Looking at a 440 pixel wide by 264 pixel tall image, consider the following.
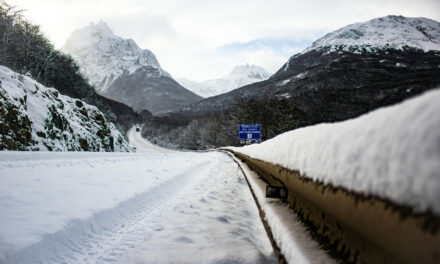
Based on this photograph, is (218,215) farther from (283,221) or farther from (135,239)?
(283,221)

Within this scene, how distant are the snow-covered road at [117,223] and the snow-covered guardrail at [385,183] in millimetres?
1598

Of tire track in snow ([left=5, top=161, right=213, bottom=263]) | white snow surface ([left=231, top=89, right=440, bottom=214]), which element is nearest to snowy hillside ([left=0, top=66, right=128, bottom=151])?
tire track in snow ([left=5, top=161, right=213, bottom=263])

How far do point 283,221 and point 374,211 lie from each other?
42.1 inches

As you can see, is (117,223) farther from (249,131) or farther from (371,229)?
(249,131)

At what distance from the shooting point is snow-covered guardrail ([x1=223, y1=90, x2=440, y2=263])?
48 cm

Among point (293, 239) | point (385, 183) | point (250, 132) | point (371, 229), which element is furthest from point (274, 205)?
point (250, 132)

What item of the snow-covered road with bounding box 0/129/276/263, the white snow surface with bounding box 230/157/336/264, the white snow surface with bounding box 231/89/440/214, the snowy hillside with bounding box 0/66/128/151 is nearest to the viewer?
the white snow surface with bounding box 231/89/440/214

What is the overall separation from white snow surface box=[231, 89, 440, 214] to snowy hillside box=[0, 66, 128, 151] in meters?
12.6

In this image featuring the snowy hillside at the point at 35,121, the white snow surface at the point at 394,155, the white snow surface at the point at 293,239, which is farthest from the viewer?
the snowy hillside at the point at 35,121

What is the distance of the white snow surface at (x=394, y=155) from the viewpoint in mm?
476

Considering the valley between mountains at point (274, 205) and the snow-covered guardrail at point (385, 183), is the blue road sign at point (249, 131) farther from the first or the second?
the snow-covered guardrail at point (385, 183)

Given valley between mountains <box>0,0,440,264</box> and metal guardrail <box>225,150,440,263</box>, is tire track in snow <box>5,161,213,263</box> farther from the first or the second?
metal guardrail <box>225,150,440,263</box>

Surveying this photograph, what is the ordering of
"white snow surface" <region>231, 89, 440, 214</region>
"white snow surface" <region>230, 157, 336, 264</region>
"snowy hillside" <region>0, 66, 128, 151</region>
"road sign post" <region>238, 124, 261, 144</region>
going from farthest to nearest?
1. "road sign post" <region>238, 124, 261, 144</region>
2. "snowy hillside" <region>0, 66, 128, 151</region>
3. "white snow surface" <region>230, 157, 336, 264</region>
4. "white snow surface" <region>231, 89, 440, 214</region>

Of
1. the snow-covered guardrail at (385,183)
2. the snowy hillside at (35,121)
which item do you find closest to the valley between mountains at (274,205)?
the snow-covered guardrail at (385,183)
